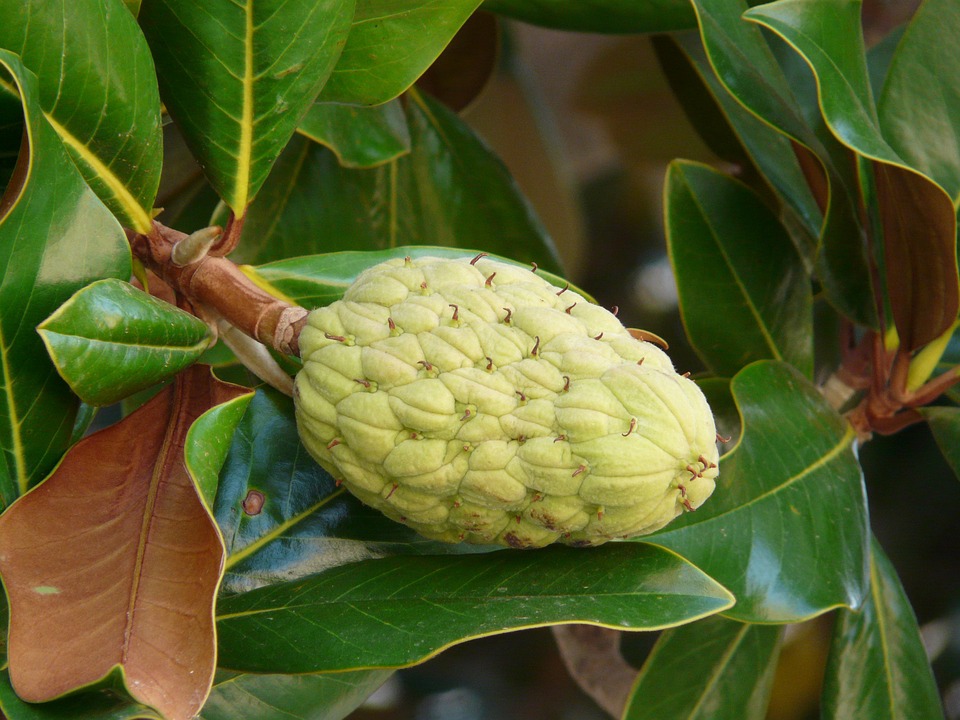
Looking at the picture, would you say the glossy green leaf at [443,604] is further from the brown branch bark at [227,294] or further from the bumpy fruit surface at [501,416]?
the brown branch bark at [227,294]

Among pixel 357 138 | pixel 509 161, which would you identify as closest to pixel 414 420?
pixel 357 138

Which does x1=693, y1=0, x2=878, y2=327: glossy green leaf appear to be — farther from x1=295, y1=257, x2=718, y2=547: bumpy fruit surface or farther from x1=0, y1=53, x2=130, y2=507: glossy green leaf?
x1=0, y1=53, x2=130, y2=507: glossy green leaf

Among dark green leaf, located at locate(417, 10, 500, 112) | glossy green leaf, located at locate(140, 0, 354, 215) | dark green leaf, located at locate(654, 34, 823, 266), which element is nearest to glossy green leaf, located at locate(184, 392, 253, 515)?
glossy green leaf, located at locate(140, 0, 354, 215)

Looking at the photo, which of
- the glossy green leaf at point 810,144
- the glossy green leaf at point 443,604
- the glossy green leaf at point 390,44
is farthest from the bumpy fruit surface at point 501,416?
the glossy green leaf at point 810,144

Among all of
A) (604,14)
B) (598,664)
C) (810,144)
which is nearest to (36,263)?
(604,14)

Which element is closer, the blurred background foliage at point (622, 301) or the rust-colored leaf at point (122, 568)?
the rust-colored leaf at point (122, 568)

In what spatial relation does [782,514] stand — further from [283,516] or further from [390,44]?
[390,44]

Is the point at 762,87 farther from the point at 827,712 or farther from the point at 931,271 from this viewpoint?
the point at 827,712
